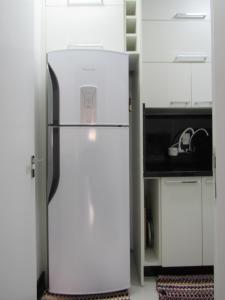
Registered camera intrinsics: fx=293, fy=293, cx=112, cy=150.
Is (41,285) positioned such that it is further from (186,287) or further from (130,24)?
(130,24)

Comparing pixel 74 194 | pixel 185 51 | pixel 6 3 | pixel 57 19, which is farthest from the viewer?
pixel 185 51

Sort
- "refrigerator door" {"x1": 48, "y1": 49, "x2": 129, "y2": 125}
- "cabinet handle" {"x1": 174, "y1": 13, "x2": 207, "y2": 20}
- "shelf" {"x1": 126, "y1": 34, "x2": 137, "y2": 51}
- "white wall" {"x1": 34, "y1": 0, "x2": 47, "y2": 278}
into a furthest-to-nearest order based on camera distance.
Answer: "cabinet handle" {"x1": 174, "y1": 13, "x2": 207, "y2": 20}, "shelf" {"x1": 126, "y1": 34, "x2": 137, "y2": 51}, "white wall" {"x1": 34, "y1": 0, "x2": 47, "y2": 278}, "refrigerator door" {"x1": 48, "y1": 49, "x2": 129, "y2": 125}

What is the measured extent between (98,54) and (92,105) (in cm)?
37

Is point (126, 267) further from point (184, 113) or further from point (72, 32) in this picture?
point (72, 32)

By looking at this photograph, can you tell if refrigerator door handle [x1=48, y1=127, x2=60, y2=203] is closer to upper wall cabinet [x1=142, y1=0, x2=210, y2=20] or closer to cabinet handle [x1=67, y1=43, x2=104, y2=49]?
cabinet handle [x1=67, y1=43, x2=104, y2=49]

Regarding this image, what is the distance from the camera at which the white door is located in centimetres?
133

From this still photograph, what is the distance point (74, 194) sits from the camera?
211 centimetres

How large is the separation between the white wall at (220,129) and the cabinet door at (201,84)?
1.61 meters

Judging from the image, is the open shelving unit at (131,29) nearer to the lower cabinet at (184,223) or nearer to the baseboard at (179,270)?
the lower cabinet at (184,223)

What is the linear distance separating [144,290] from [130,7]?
7.52 ft

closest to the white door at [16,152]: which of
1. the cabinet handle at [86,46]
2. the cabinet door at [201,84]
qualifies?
the cabinet handle at [86,46]

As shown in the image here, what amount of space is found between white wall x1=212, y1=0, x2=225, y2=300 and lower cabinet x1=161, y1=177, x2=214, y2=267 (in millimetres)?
1289

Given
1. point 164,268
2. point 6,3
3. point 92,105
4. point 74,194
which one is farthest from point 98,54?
point 164,268

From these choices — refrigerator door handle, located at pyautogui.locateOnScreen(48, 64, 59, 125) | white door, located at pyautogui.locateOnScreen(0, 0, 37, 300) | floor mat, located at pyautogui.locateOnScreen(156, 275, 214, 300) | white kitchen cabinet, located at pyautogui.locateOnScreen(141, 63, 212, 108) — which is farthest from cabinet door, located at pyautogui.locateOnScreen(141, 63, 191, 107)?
floor mat, located at pyautogui.locateOnScreen(156, 275, 214, 300)
